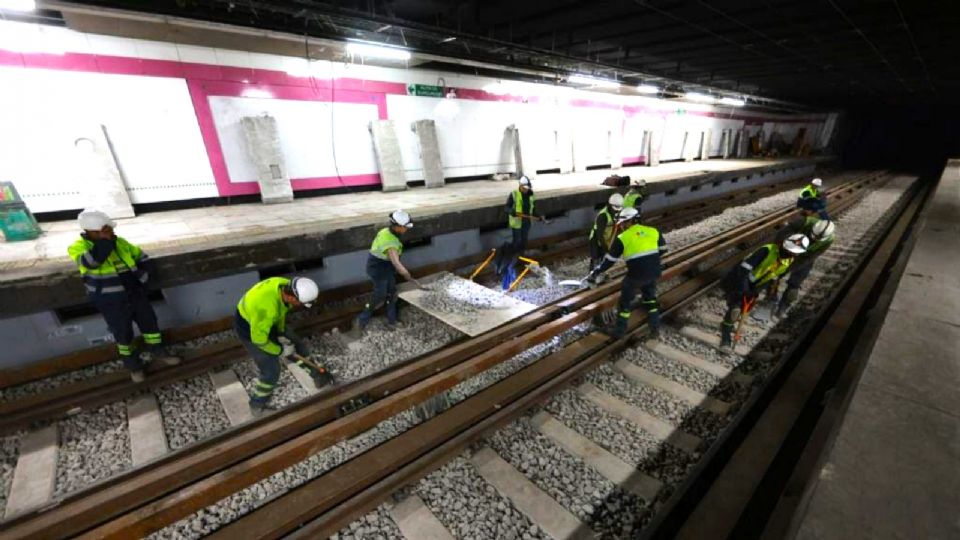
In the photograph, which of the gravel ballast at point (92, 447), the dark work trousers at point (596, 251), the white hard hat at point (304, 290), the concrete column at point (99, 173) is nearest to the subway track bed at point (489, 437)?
the gravel ballast at point (92, 447)

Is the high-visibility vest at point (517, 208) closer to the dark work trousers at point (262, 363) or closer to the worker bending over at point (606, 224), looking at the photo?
the worker bending over at point (606, 224)

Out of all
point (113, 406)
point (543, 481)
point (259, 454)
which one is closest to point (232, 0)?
point (113, 406)

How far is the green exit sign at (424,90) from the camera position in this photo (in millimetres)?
11242

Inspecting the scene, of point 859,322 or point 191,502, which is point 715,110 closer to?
point 859,322

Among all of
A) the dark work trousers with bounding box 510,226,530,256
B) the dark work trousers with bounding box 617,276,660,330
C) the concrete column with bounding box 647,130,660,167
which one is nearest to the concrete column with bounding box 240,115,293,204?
the dark work trousers with bounding box 510,226,530,256

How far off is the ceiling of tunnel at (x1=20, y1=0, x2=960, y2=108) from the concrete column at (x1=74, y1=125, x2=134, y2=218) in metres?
2.31

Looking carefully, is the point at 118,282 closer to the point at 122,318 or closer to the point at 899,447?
the point at 122,318

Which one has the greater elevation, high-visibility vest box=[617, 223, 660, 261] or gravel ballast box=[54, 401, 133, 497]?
high-visibility vest box=[617, 223, 660, 261]

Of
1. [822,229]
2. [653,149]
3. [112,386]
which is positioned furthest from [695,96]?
[112,386]

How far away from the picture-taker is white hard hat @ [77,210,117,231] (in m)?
4.08

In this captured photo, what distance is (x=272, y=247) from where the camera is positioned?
604 centimetres

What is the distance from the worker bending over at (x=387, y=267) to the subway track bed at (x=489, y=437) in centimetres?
54

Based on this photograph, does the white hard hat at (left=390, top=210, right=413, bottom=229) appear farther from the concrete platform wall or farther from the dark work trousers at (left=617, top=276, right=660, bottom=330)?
the dark work trousers at (left=617, top=276, right=660, bottom=330)

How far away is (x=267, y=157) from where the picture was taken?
350 inches
